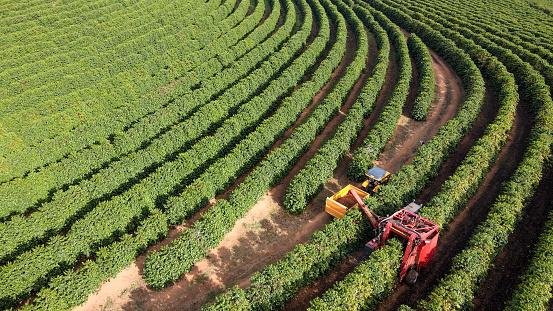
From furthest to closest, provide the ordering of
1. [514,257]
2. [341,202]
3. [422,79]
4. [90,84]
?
[90,84] < [422,79] < [341,202] < [514,257]

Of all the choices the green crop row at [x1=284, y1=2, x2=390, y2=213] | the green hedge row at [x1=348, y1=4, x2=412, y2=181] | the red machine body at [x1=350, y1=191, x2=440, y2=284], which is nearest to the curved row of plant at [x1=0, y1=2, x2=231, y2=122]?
the green crop row at [x1=284, y1=2, x2=390, y2=213]

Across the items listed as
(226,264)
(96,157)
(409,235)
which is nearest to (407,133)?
(409,235)

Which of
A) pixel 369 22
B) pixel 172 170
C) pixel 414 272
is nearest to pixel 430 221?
pixel 414 272

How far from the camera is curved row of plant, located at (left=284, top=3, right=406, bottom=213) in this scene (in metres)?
29.8

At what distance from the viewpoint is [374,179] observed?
98.5 feet

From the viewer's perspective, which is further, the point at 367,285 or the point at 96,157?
the point at 96,157

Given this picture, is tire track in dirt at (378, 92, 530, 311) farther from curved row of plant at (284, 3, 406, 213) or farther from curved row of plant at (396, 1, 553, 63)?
curved row of plant at (396, 1, 553, 63)

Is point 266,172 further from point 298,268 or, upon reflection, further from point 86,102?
point 86,102

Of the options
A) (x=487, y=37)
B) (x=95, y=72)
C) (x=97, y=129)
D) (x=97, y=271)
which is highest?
(x=487, y=37)

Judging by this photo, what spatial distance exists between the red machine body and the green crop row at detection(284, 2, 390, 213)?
5.81 m

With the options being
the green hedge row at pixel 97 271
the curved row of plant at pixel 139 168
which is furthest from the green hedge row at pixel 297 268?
the curved row of plant at pixel 139 168

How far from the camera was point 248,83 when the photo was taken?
42.3m

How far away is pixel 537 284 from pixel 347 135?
16.6m

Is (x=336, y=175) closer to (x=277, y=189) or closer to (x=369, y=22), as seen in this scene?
(x=277, y=189)
